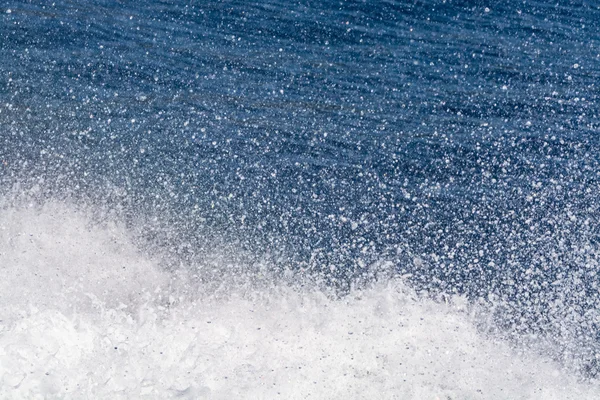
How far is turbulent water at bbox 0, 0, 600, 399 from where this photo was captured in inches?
165

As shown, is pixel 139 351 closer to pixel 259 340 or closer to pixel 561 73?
pixel 259 340

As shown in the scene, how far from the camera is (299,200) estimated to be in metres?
5.10

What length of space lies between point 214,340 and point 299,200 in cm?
117

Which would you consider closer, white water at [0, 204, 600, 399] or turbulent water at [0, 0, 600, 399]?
white water at [0, 204, 600, 399]

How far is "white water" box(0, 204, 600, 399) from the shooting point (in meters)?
4.03

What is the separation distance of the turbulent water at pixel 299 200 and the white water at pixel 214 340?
11mm

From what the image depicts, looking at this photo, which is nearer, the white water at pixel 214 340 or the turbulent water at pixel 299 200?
the white water at pixel 214 340

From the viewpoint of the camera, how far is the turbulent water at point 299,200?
4203 millimetres

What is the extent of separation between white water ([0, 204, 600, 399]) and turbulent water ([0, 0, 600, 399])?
11 millimetres

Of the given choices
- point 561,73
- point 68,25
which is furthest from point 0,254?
point 561,73

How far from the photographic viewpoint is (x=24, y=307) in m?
4.27

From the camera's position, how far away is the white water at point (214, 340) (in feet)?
13.2

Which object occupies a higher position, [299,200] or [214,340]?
[299,200]

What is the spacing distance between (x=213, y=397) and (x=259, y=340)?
397 mm
